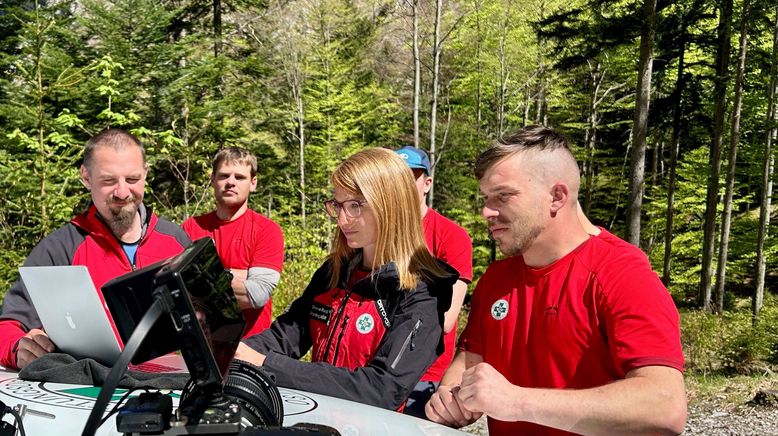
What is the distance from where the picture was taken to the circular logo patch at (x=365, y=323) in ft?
8.32

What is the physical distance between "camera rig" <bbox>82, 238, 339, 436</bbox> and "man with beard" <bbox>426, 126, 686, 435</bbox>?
72 centimetres

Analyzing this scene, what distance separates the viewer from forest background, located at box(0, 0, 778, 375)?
11.2m

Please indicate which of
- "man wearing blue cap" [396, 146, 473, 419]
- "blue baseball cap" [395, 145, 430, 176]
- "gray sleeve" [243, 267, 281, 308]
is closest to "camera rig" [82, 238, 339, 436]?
"man wearing blue cap" [396, 146, 473, 419]

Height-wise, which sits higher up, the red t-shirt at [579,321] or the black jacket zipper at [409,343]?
the red t-shirt at [579,321]

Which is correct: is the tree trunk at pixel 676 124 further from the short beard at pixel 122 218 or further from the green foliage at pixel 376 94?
the short beard at pixel 122 218

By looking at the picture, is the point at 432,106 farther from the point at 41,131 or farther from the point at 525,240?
the point at 525,240

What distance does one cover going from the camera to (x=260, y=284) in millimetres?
4320

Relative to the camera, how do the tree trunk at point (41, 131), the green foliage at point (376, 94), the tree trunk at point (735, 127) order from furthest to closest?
the tree trunk at point (735, 127) → the green foliage at point (376, 94) → the tree trunk at point (41, 131)

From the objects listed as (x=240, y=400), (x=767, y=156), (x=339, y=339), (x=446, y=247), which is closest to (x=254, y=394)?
(x=240, y=400)

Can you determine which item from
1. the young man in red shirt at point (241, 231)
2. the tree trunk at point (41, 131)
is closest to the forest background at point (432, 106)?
the tree trunk at point (41, 131)

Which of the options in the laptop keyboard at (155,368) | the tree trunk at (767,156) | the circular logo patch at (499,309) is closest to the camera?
the circular logo patch at (499,309)

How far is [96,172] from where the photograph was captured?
125 inches

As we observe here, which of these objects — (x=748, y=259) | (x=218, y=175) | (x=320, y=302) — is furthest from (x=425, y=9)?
(x=320, y=302)

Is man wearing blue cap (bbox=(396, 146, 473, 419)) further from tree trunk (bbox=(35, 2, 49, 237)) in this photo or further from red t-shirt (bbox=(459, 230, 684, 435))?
tree trunk (bbox=(35, 2, 49, 237))
